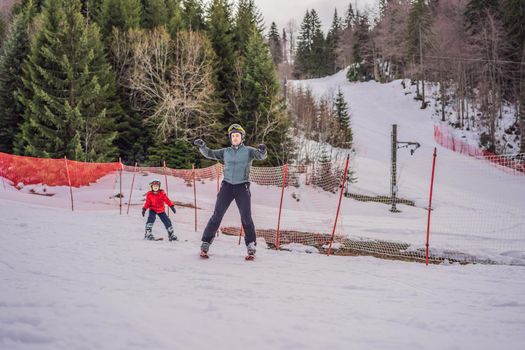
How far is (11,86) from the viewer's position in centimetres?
2195

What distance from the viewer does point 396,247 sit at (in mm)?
9492

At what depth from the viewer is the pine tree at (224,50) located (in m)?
26.3

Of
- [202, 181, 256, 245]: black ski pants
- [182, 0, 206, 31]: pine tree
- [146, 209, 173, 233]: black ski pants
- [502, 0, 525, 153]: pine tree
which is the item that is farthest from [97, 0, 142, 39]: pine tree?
[502, 0, 525, 153]: pine tree

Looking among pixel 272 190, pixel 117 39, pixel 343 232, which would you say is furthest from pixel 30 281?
pixel 117 39

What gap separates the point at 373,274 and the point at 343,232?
685 cm

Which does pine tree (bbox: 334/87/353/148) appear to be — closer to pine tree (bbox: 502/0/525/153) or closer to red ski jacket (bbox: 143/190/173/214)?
pine tree (bbox: 502/0/525/153)

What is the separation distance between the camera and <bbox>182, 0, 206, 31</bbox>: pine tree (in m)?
30.7

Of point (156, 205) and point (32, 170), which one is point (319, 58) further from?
point (156, 205)

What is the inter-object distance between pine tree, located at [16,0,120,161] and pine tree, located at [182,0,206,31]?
1087cm

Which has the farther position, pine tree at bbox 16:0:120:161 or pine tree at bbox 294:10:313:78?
pine tree at bbox 294:10:313:78

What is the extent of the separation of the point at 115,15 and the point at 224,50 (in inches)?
352

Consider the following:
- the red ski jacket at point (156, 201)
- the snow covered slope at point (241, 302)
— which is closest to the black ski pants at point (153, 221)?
the red ski jacket at point (156, 201)

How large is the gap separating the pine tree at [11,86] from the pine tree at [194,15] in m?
13.1

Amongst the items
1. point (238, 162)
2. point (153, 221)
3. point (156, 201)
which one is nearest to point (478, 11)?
point (156, 201)
